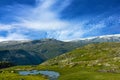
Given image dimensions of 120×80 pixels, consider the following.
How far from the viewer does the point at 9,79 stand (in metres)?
123

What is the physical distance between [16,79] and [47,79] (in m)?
19.4

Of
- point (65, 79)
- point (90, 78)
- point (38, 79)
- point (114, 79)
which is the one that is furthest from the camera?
point (38, 79)

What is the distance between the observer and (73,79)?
117m

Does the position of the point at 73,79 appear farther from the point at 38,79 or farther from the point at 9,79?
the point at 9,79

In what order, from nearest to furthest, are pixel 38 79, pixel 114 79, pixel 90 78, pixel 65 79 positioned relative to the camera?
pixel 114 79 → pixel 90 78 → pixel 65 79 → pixel 38 79

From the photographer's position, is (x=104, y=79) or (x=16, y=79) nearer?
(x=104, y=79)

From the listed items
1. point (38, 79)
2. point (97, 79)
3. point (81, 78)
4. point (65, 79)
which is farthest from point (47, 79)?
point (97, 79)

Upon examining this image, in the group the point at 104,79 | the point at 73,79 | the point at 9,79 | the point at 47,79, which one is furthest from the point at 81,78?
the point at 9,79

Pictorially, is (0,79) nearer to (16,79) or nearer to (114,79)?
(16,79)

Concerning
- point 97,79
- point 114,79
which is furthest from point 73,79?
point 114,79

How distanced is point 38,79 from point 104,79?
4126 cm

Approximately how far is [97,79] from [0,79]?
49.5m

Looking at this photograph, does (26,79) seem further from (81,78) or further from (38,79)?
(81,78)

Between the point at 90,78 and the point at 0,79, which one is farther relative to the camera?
the point at 0,79
